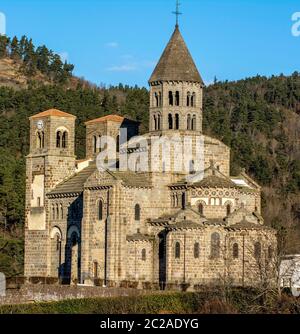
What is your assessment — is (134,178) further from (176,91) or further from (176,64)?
(176,64)

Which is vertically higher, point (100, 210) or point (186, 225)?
point (100, 210)

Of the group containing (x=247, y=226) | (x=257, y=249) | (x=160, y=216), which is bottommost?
(x=257, y=249)

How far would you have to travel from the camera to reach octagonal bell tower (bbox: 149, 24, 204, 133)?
82.2 m

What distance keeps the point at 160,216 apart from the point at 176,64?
32.2 feet

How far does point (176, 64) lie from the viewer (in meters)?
82.7

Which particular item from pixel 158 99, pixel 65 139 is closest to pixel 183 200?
pixel 158 99

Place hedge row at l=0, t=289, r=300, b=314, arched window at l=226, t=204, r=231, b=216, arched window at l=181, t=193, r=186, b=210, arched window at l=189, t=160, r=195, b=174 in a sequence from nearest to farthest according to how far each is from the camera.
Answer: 1. hedge row at l=0, t=289, r=300, b=314
2. arched window at l=226, t=204, r=231, b=216
3. arched window at l=181, t=193, r=186, b=210
4. arched window at l=189, t=160, r=195, b=174

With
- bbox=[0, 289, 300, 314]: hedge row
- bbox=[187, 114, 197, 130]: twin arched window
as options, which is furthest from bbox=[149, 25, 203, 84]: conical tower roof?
bbox=[0, 289, 300, 314]: hedge row

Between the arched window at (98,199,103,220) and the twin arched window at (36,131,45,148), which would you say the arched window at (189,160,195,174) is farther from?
the twin arched window at (36,131,45,148)

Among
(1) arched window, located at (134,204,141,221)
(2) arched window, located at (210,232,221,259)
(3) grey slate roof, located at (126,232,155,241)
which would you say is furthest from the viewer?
(1) arched window, located at (134,204,141,221)

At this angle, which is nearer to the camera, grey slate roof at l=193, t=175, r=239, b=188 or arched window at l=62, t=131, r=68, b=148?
grey slate roof at l=193, t=175, r=239, b=188

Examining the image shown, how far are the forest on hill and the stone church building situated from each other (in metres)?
3.20
